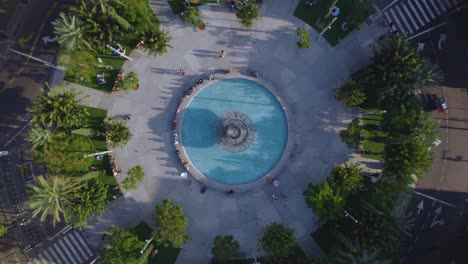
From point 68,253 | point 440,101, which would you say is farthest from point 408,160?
point 68,253

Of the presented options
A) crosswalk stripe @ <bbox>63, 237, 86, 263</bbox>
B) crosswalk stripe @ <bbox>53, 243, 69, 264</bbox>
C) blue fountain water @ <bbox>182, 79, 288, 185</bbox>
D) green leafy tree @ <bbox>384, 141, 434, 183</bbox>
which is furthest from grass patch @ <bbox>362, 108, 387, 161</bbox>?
crosswalk stripe @ <bbox>53, 243, 69, 264</bbox>

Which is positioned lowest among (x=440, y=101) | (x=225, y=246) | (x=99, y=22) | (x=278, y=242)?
(x=225, y=246)

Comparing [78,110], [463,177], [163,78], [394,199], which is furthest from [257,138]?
[463,177]

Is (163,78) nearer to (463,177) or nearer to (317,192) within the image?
(317,192)

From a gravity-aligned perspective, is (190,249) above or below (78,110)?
below

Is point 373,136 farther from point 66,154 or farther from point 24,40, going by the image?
point 24,40

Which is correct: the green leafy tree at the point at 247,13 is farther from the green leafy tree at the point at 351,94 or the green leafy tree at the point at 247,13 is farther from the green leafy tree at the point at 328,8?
the green leafy tree at the point at 351,94

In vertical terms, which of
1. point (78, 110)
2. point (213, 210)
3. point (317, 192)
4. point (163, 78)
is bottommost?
point (213, 210)
